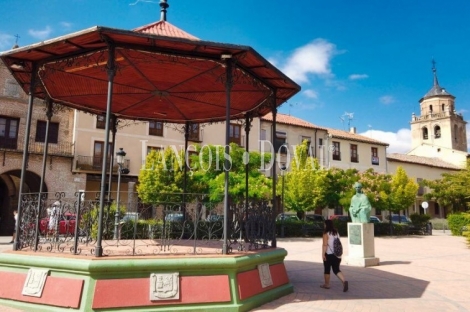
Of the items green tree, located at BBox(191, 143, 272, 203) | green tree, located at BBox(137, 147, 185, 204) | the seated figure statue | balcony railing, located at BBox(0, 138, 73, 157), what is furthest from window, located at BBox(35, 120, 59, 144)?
the seated figure statue

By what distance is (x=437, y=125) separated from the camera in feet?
226

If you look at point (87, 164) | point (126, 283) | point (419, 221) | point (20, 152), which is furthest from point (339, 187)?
point (126, 283)

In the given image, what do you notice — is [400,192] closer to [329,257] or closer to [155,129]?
[155,129]

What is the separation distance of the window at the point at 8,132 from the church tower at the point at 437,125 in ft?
199

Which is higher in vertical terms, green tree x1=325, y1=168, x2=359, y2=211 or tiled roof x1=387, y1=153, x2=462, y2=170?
tiled roof x1=387, y1=153, x2=462, y2=170

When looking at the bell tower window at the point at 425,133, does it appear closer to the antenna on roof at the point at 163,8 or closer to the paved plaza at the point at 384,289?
the paved plaza at the point at 384,289

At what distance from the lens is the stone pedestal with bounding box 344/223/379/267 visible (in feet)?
42.2

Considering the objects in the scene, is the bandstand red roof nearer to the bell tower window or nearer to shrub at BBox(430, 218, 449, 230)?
shrub at BBox(430, 218, 449, 230)

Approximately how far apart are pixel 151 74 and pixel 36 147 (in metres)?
22.4

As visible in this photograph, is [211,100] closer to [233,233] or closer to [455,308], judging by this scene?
[233,233]

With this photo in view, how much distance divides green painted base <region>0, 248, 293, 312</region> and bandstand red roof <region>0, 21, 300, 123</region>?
3727 mm

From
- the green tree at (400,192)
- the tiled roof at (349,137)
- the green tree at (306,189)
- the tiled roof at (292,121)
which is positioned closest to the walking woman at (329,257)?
the green tree at (306,189)

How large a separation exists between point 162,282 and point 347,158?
40.3m

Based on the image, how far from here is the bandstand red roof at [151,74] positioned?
22.3 ft
